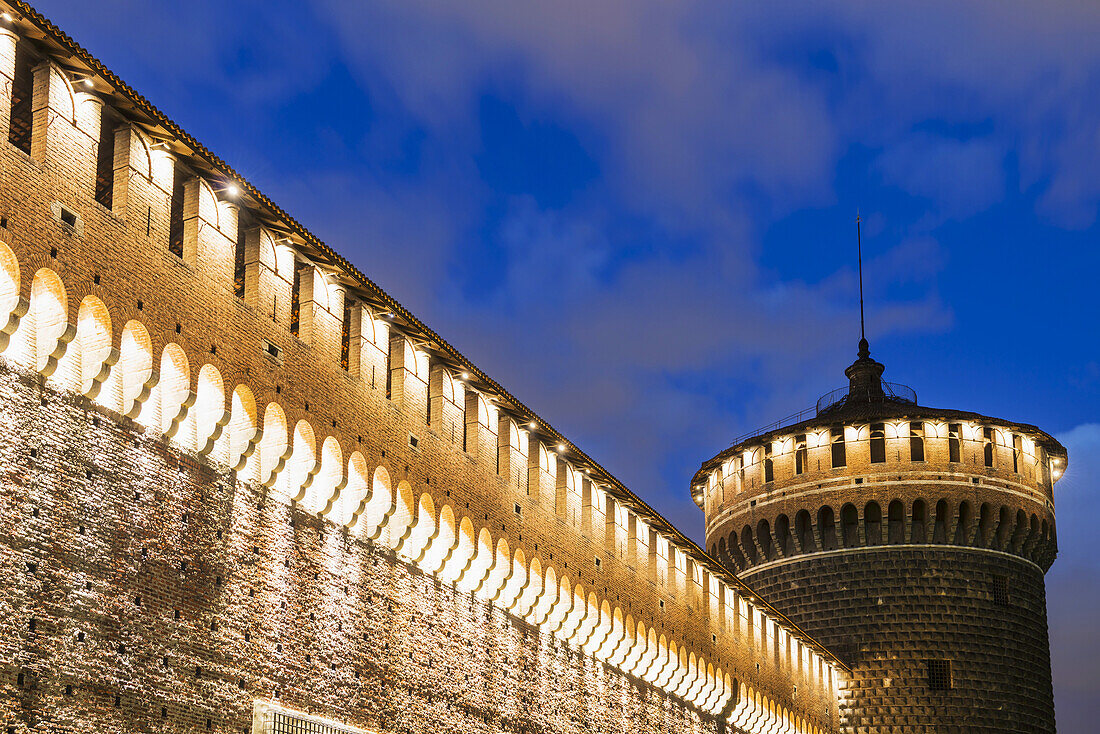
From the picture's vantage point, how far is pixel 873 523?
43594 mm

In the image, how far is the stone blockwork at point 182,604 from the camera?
15.3m

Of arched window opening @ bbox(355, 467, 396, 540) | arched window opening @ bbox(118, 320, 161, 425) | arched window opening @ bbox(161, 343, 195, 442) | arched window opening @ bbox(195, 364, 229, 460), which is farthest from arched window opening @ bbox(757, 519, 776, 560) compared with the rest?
arched window opening @ bbox(118, 320, 161, 425)

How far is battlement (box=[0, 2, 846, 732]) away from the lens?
53.8ft

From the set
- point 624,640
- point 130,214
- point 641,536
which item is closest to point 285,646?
point 130,214

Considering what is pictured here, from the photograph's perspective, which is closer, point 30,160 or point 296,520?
point 30,160

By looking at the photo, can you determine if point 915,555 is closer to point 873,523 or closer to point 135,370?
point 873,523

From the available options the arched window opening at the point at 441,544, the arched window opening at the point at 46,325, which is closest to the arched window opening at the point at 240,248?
the arched window opening at the point at 46,325

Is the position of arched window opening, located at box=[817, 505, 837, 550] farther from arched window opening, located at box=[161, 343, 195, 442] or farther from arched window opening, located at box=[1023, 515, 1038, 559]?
arched window opening, located at box=[161, 343, 195, 442]

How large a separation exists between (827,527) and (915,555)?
9.38ft

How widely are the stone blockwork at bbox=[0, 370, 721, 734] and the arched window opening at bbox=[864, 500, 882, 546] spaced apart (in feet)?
72.8

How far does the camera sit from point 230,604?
59.8ft

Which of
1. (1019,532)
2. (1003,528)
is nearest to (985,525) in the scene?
(1003,528)

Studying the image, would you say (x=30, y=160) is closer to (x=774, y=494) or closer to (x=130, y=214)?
(x=130, y=214)

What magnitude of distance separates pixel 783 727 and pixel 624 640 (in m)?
10.6
